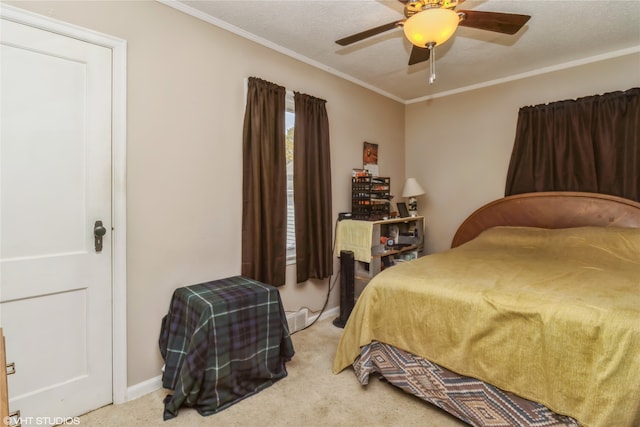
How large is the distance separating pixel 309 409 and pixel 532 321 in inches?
49.9

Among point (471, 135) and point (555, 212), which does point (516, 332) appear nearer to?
point (555, 212)

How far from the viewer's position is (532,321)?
1.52 m

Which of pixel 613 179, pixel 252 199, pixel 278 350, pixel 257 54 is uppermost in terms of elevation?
pixel 257 54

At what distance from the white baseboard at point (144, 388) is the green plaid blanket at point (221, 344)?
0.36 ft

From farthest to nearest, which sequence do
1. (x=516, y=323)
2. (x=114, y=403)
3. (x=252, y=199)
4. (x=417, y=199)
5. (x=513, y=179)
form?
(x=417, y=199)
(x=513, y=179)
(x=252, y=199)
(x=114, y=403)
(x=516, y=323)

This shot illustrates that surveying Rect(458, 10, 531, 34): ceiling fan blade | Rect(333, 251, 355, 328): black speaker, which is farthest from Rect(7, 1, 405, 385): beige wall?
Rect(458, 10, 531, 34): ceiling fan blade

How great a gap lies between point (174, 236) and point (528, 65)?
3521 millimetres

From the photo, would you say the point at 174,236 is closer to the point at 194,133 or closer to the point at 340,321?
the point at 194,133

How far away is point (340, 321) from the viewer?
123 inches

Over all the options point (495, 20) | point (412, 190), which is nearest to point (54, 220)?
point (495, 20)

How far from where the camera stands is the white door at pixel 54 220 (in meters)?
1.62

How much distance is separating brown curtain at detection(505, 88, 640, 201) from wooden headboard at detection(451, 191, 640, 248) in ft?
0.36

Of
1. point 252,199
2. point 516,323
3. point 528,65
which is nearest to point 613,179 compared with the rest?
point 528,65

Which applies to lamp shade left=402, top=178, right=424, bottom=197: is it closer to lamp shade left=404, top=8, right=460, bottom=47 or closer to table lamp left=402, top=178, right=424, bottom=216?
table lamp left=402, top=178, right=424, bottom=216
